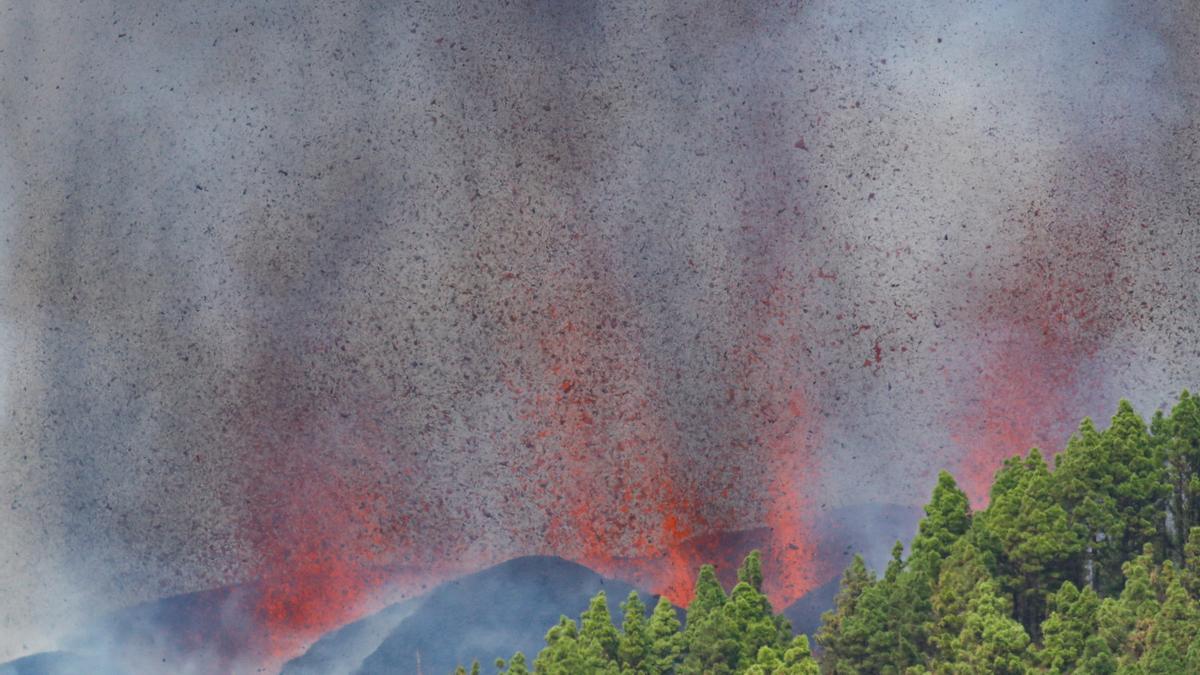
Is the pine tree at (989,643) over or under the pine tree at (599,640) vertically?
under

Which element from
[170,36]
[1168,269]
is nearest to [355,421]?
[170,36]

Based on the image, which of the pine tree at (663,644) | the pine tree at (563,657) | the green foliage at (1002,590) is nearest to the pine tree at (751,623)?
the green foliage at (1002,590)

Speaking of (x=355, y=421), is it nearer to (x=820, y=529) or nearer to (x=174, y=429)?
(x=174, y=429)

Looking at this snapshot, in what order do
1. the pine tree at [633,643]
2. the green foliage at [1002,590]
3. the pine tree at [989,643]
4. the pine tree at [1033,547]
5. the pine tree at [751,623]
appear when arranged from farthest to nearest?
the pine tree at [633,643] → the pine tree at [751,623] → the pine tree at [1033,547] → the green foliage at [1002,590] → the pine tree at [989,643]

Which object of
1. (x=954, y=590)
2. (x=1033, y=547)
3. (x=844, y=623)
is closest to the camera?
(x=954, y=590)

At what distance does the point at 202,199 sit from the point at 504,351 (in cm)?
406

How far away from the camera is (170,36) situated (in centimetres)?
3206

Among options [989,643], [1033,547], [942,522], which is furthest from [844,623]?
[989,643]

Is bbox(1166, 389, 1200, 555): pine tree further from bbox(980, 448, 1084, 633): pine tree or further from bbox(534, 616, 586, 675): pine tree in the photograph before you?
bbox(534, 616, 586, 675): pine tree

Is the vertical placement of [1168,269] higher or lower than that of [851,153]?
lower

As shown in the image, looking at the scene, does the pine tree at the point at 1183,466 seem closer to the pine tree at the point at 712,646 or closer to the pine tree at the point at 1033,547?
the pine tree at the point at 1033,547

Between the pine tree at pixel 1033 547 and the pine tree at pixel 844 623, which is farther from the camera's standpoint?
the pine tree at pixel 844 623

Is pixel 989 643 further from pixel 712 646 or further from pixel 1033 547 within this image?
pixel 712 646

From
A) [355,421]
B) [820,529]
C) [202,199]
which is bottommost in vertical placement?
[820,529]
